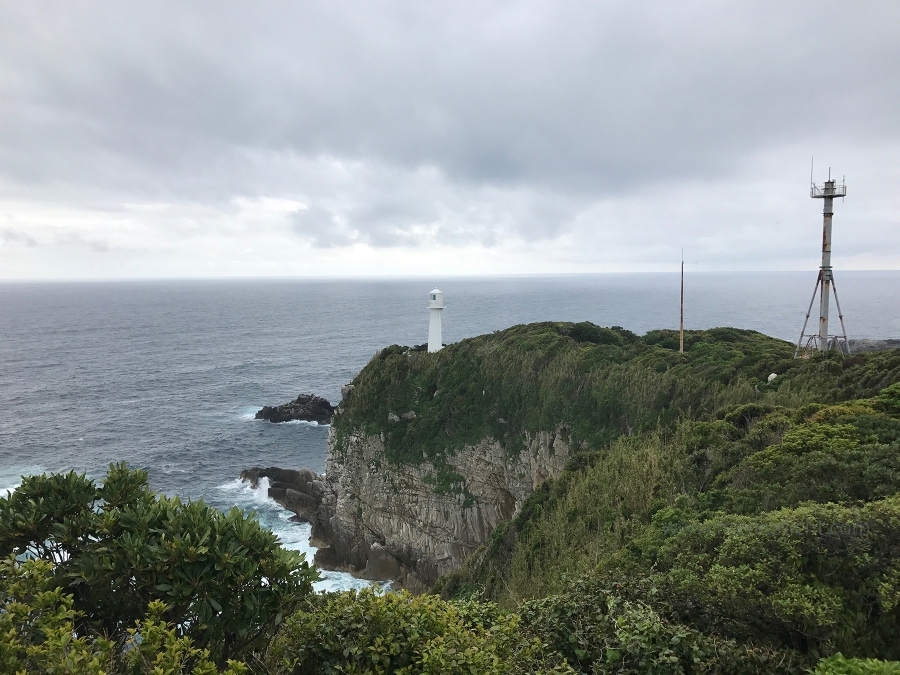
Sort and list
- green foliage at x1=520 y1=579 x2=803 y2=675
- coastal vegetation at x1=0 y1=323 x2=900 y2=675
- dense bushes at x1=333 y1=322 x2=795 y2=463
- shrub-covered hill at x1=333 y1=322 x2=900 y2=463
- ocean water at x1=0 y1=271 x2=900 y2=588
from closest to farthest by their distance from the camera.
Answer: coastal vegetation at x1=0 y1=323 x2=900 y2=675, green foliage at x1=520 y1=579 x2=803 y2=675, shrub-covered hill at x1=333 y1=322 x2=900 y2=463, dense bushes at x1=333 y1=322 x2=795 y2=463, ocean water at x1=0 y1=271 x2=900 y2=588

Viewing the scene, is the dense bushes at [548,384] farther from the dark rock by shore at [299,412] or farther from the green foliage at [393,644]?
the dark rock by shore at [299,412]

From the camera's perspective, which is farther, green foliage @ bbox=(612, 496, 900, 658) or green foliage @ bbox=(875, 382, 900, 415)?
green foliage @ bbox=(875, 382, 900, 415)

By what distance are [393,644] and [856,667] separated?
227 inches

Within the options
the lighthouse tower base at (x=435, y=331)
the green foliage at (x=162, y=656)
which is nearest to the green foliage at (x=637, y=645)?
the green foliage at (x=162, y=656)

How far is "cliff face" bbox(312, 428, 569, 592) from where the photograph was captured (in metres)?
33.5

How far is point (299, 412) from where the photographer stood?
6225cm

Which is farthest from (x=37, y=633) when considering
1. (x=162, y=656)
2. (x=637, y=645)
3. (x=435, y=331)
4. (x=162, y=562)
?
(x=435, y=331)

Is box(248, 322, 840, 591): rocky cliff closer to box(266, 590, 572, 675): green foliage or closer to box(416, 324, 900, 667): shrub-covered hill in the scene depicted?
box(416, 324, 900, 667): shrub-covered hill

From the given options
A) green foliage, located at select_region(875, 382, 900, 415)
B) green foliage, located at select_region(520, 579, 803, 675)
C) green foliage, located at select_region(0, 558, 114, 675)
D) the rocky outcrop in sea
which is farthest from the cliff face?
green foliage, located at select_region(0, 558, 114, 675)

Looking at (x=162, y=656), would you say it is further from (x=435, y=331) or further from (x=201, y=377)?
(x=201, y=377)

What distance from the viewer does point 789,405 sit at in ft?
66.3

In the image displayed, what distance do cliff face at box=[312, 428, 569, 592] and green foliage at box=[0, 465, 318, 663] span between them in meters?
25.3

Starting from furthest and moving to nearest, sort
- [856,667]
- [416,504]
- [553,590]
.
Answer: [416,504]
[553,590]
[856,667]

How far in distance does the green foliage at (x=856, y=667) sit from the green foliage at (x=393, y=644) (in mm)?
3260
